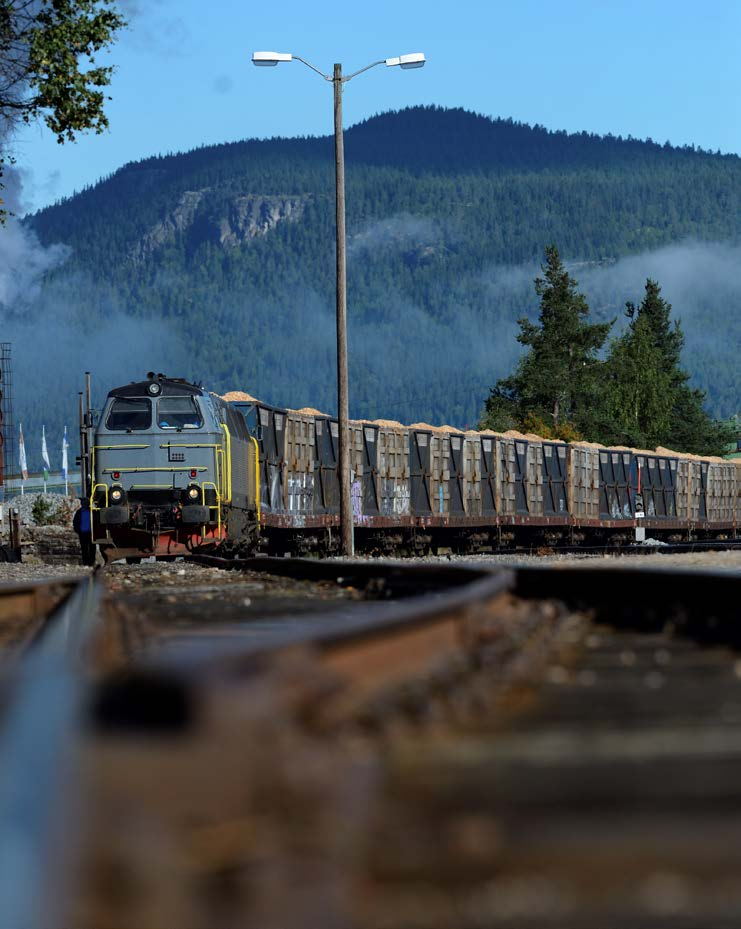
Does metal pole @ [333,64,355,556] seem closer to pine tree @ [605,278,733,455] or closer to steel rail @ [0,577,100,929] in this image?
steel rail @ [0,577,100,929]

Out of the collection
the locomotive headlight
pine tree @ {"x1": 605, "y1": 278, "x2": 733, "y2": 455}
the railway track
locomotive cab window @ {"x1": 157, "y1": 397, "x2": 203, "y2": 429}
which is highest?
pine tree @ {"x1": 605, "y1": 278, "x2": 733, "y2": 455}

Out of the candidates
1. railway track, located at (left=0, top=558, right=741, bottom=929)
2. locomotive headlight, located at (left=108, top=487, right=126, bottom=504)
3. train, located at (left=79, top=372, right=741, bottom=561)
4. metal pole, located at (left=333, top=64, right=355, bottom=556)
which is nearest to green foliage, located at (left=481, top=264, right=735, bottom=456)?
train, located at (left=79, top=372, right=741, bottom=561)

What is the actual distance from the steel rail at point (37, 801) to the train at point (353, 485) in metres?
21.0

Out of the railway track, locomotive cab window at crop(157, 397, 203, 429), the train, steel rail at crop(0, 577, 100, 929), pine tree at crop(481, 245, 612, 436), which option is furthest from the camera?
pine tree at crop(481, 245, 612, 436)

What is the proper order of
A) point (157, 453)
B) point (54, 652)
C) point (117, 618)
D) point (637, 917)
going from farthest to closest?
point (157, 453)
point (117, 618)
point (54, 652)
point (637, 917)

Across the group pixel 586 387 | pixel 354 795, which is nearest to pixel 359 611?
pixel 354 795

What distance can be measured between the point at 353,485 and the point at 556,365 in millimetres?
73393

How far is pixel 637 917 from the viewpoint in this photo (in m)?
2.21

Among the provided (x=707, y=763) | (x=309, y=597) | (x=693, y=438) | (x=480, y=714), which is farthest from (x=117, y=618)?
(x=693, y=438)

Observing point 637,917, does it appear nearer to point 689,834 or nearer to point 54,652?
point 689,834

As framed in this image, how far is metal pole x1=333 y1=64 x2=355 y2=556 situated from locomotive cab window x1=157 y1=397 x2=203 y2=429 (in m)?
2.95

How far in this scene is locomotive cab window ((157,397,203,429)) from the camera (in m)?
25.1

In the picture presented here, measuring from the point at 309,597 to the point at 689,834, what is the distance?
9649 mm

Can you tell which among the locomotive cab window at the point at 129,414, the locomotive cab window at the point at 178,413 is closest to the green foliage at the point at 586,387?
the locomotive cab window at the point at 129,414
